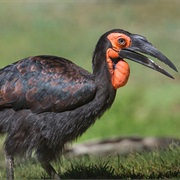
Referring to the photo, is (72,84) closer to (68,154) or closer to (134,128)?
(68,154)

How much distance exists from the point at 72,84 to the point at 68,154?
330cm

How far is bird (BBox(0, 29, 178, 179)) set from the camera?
30.5 ft

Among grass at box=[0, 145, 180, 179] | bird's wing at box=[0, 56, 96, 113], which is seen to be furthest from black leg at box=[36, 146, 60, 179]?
bird's wing at box=[0, 56, 96, 113]

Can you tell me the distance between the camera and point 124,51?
371 inches

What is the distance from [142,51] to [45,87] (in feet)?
3.66

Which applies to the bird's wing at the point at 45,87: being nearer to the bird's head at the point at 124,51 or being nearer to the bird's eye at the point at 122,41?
the bird's head at the point at 124,51

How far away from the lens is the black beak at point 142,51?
9.38 metres

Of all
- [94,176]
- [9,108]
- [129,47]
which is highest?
[129,47]

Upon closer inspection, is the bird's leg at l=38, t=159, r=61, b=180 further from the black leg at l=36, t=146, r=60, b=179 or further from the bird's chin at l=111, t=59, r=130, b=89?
the bird's chin at l=111, t=59, r=130, b=89

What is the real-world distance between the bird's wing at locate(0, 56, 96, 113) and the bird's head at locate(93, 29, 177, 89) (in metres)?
0.28

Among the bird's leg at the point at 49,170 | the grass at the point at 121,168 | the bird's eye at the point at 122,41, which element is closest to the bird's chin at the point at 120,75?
the bird's eye at the point at 122,41

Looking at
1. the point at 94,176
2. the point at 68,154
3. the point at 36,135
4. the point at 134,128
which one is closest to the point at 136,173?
the point at 94,176

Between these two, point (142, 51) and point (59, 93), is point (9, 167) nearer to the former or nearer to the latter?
point (59, 93)

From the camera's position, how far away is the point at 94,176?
31.7 ft
